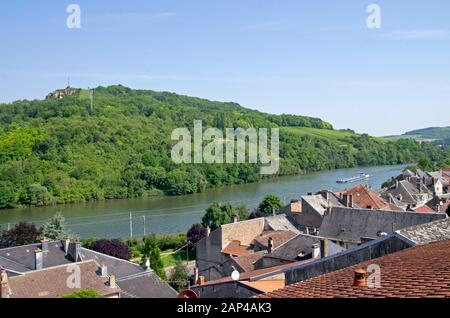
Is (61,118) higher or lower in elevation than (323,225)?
higher

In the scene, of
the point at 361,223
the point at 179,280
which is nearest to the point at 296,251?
the point at 361,223

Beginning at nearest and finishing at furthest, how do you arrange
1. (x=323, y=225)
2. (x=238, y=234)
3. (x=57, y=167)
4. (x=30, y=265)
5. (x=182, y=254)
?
1. (x=30, y=265)
2. (x=323, y=225)
3. (x=238, y=234)
4. (x=182, y=254)
5. (x=57, y=167)

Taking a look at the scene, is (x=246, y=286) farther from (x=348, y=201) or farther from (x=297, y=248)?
(x=348, y=201)

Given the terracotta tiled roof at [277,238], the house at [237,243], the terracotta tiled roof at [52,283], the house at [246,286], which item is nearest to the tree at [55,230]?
the house at [237,243]

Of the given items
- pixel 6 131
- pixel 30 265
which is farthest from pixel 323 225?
pixel 6 131

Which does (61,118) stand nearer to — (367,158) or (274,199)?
(274,199)

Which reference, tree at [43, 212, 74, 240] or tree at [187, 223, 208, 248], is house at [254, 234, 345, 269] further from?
tree at [43, 212, 74, 240]
